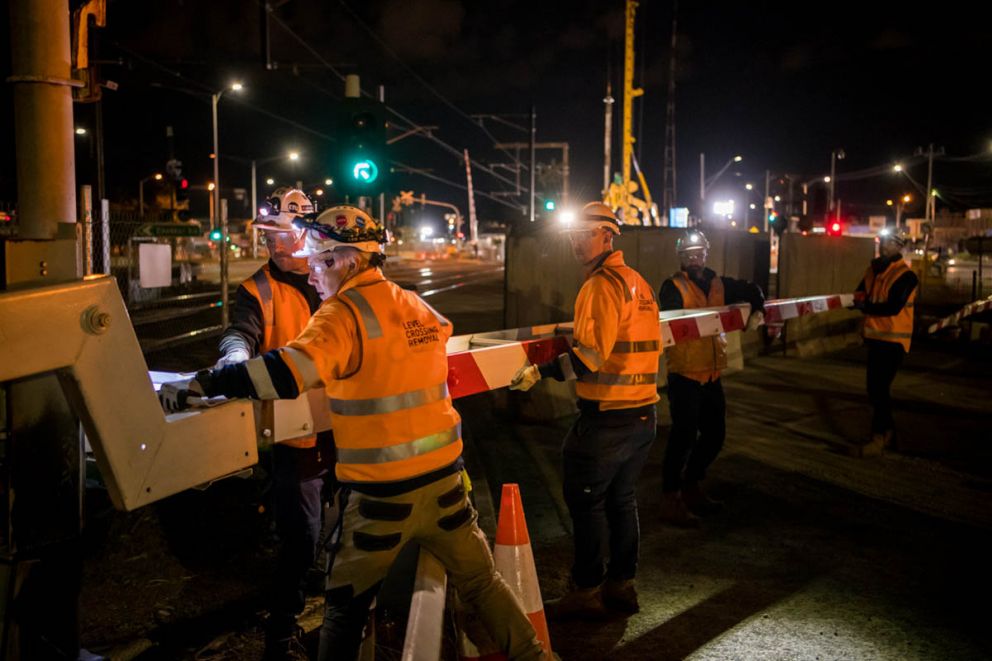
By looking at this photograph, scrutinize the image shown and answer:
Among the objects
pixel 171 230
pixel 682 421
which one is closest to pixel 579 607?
pixel 682 421

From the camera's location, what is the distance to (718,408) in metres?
6.20

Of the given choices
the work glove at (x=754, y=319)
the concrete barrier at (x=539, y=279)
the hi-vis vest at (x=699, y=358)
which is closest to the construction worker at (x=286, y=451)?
the hi-vis vest at (x=699, y=358)

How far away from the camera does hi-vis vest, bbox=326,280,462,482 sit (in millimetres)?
2945

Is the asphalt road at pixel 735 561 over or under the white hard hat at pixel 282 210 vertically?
under

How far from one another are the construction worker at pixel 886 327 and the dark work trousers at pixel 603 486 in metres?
4.24

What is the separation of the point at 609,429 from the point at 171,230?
32.9 ft

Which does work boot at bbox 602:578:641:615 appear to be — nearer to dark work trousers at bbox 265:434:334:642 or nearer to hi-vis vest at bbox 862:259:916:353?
dark work trousers at bbox 265:434:334:642

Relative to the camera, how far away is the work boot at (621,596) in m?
4.50

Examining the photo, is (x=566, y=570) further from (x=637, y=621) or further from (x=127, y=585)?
(x=127, y=585)

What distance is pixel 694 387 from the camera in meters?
5.89

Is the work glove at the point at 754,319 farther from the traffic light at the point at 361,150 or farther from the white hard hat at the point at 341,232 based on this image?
the white hard hat at the point at 341,232

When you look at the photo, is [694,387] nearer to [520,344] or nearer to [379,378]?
[520,344]

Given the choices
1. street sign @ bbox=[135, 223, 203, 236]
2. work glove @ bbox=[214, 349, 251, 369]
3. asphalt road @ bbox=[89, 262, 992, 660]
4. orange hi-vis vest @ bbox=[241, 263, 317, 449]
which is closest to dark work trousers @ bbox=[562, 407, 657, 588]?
asphalt road @ bbox=[89, 262, 992, 660]

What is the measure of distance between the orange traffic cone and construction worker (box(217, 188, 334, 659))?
2.79ft
